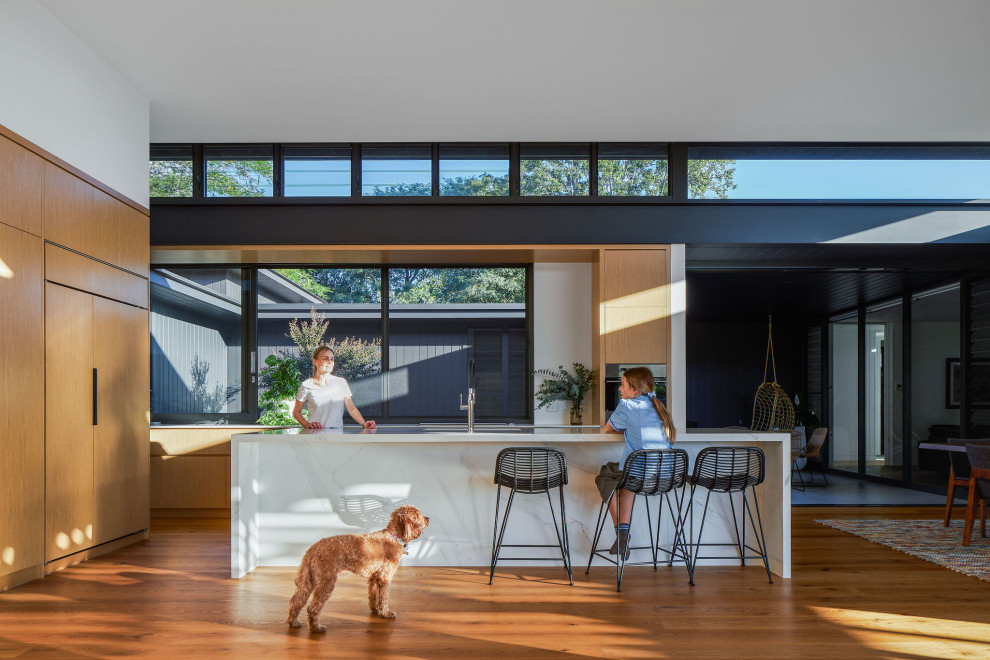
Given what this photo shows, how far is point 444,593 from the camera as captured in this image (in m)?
4.03

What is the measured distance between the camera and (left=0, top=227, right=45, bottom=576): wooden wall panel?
4.00 m

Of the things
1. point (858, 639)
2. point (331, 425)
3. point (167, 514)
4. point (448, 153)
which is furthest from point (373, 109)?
point (858, 639)

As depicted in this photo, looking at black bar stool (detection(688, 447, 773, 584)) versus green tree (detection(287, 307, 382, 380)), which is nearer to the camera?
black bar stool (detection(688, 447, 773, 584))

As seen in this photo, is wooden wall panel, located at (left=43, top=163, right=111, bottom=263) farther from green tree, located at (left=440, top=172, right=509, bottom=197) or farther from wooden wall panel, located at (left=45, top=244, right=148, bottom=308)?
green tree, located at (left=440, top=172, right=509, bottom=197)

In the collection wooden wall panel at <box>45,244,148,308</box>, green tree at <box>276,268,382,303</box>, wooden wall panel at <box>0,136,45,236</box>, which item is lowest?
wooden wall panel at <box>45,244,148,308</box>

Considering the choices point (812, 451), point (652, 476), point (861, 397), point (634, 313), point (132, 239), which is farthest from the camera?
point (861, 397)

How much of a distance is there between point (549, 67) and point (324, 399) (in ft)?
9.46

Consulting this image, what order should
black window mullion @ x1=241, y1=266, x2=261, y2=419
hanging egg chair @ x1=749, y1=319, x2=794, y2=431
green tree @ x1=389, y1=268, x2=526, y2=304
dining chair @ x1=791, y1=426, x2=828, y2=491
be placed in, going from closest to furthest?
1. black window mullion @ x1=241, y1=266, x2=261, y2=419
2. green tree @ x1=389, y1=268, x2=526, y2=304
3. dining chair @ x1=791, y1=426, x2=828, y2=491
4. hanging egg chair @ x1=749, y1=319, x2=794, y2=431

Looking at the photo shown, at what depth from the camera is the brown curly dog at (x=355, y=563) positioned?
11.2ft

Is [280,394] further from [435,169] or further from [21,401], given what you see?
[435,169]

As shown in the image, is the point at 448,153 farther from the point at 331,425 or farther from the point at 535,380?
the point at 331,425

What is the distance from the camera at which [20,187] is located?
4.14 m

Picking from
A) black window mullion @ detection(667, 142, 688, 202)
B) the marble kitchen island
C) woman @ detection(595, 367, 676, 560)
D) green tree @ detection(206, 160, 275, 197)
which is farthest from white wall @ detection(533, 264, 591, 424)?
green tree @ detection(206, 160, 275, 197)

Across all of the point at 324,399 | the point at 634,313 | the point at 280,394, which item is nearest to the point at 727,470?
the point at 634,313
